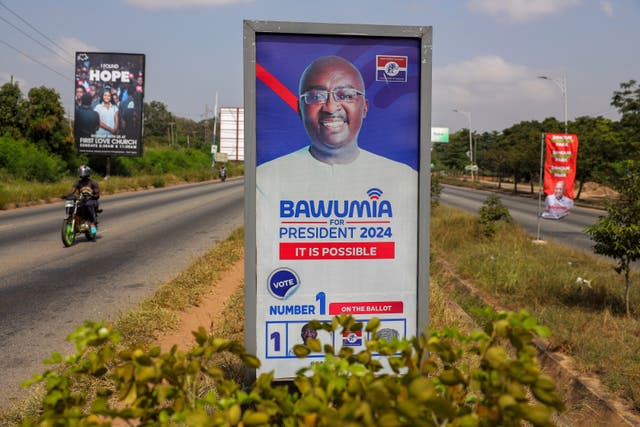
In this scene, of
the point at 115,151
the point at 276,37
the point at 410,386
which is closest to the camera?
the point at 410,386

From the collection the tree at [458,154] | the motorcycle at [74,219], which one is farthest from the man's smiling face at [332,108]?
the tree at [458,154]

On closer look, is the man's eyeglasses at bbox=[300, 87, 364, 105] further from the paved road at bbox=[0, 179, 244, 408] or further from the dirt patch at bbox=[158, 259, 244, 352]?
the paved road at bbox=[0, 179, 244, 408]

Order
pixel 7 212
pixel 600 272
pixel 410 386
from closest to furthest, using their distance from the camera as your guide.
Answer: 1. pixel 410 386
2. pixel 600 272
3. pixel 7 212

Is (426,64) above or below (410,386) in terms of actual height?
above

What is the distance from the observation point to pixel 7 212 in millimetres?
Result: 21281

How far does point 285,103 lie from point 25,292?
21.1 feet

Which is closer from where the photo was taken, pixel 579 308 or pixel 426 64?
pixel 426 64

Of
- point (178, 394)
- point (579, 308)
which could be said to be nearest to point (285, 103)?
point (178, 394)

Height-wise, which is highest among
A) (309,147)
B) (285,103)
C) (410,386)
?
(285,103)

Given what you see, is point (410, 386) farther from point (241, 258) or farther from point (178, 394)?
point (241, 258)

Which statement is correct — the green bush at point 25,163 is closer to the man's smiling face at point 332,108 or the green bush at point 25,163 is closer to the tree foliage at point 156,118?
the man's smiling face at point 332,108

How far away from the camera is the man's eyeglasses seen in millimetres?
3789

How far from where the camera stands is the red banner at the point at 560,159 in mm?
13195

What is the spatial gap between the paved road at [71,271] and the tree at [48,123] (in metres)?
21.4
